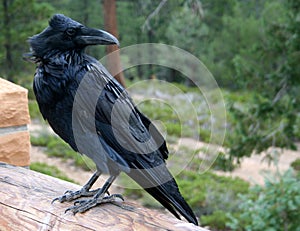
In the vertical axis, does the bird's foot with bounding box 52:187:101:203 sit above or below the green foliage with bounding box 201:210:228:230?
above

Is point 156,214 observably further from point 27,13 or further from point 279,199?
point 27,13

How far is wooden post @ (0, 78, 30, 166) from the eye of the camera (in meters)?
2.55

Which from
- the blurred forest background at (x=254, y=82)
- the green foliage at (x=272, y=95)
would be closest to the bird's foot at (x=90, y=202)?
the blurred forest background at (x=254, y=82)

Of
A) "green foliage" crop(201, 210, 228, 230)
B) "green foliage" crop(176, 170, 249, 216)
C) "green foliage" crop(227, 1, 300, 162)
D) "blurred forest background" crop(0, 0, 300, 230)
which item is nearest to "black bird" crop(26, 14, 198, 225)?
"blurred forest background" crop(0, 0, 300, 230)

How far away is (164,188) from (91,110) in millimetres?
419

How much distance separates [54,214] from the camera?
6.01ft

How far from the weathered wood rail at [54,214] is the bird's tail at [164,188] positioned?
3.8 inches

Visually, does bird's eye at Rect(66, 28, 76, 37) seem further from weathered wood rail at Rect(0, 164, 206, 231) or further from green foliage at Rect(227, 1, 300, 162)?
green foliage at Rect(227, 1, 300, 162)

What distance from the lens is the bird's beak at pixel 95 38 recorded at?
1794 mm

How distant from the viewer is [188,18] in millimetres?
17484

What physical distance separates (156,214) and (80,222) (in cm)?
29

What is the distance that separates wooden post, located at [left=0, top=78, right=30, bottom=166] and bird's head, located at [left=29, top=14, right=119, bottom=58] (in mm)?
757

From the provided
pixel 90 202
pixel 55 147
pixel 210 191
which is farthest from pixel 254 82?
pixel 90 202

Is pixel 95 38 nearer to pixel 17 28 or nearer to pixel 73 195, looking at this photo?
pixel 73 195
